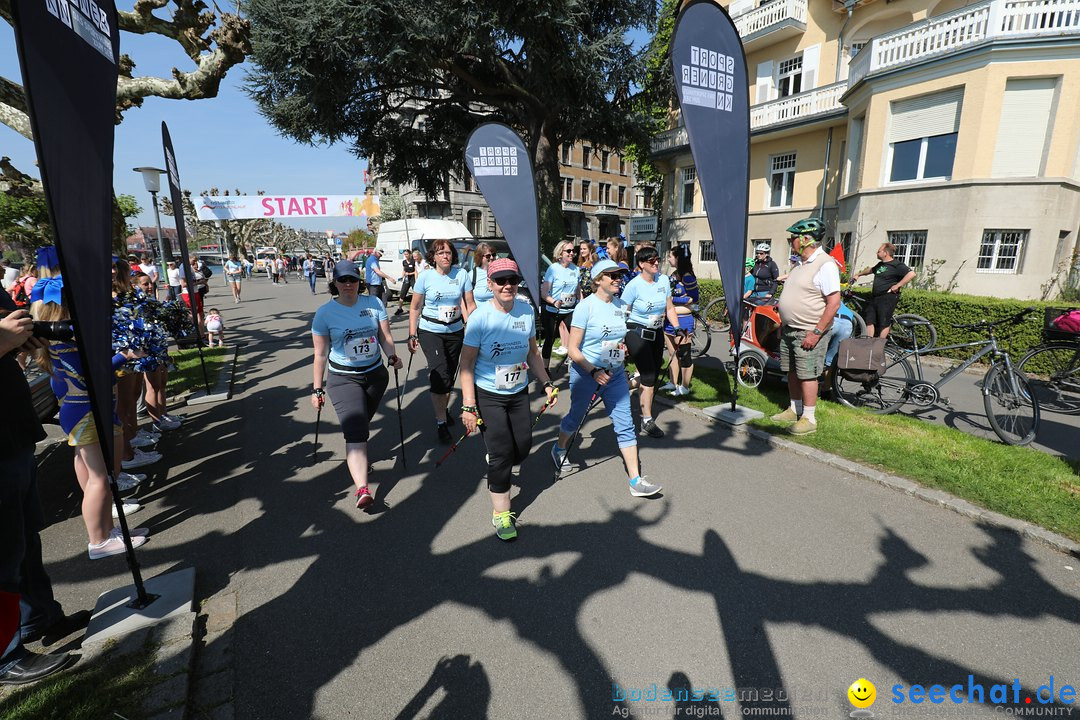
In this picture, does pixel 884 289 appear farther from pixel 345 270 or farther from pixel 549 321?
pixel 345 270

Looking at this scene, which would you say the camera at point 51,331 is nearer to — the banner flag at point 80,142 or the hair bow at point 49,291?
the banner flag at point 80,142

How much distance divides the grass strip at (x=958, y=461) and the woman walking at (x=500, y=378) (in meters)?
3.33

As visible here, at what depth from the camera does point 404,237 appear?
756 inches

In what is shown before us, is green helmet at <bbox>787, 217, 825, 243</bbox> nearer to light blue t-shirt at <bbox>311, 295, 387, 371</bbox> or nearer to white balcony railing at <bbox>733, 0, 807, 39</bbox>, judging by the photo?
light blue t-shirt at <bbox>311, 295, 387, 371</bbox>

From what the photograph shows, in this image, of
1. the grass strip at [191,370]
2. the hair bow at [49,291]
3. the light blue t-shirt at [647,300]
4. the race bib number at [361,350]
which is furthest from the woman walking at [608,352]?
the grass strip at [191,370]

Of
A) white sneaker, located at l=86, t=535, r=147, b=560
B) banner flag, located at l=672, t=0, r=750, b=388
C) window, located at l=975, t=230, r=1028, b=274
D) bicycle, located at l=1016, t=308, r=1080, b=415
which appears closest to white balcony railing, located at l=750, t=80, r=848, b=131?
window, located at l=975, t=230, r=1028, b=274

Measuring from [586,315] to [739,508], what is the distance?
199 cm

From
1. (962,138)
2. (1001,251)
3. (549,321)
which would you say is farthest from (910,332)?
(962,138)

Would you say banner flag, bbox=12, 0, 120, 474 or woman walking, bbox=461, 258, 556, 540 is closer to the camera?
banner flag, bbox=12, 0, 120, 474

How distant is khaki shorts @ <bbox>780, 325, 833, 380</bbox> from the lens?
533 centimetres

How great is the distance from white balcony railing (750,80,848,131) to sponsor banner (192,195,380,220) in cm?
1960

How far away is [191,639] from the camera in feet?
8.85

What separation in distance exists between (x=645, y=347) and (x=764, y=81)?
22.1 meters

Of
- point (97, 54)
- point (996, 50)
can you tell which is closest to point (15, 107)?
point (97, 54)
